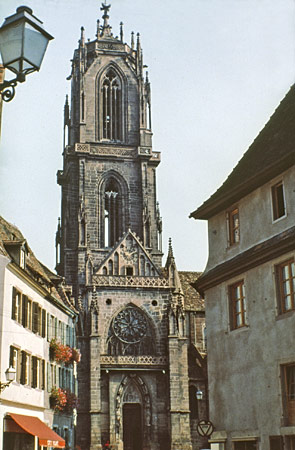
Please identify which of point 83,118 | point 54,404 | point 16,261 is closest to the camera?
point 16,261

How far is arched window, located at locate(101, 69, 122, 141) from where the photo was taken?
2436 inches

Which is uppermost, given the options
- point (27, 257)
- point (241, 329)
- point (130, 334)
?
point (27, 257)

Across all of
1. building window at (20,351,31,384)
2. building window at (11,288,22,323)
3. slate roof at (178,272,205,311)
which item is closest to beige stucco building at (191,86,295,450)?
building window at (11,288,22,323)

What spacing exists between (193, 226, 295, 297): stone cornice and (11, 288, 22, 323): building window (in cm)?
727

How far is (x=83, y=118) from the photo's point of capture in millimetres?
60875

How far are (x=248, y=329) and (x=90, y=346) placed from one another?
3006 centimetres

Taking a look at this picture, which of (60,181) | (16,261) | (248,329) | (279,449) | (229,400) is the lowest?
(279,449)

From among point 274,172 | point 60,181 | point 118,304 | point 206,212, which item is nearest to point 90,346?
point 118,304

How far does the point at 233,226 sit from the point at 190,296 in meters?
40.4

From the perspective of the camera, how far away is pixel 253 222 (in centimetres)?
2145

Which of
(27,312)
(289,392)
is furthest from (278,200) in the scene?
(27,312)

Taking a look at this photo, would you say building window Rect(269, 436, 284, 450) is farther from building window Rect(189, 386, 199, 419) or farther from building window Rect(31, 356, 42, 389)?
building window Rect(189, 386, 199, 419)

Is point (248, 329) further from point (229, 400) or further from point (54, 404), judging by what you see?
point (54, 404)

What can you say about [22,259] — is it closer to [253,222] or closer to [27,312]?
[27,312]
